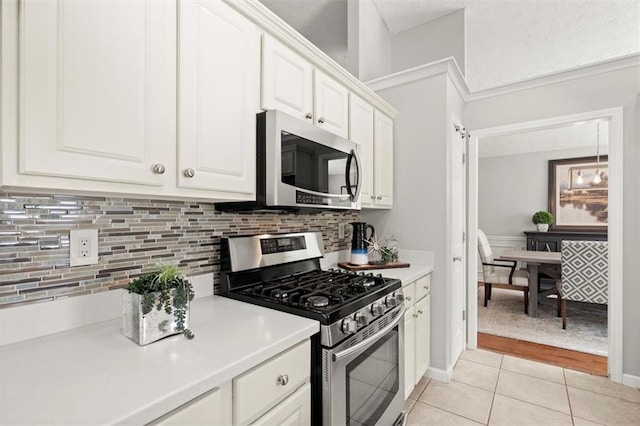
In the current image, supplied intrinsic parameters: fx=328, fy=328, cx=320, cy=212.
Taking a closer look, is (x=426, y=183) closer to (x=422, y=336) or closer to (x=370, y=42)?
(x=422, y=336)

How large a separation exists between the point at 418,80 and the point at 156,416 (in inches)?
101

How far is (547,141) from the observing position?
17.3 ft

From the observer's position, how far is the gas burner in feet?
4.29

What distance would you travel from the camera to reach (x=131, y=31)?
99 centimetres

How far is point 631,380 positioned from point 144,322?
3196mm

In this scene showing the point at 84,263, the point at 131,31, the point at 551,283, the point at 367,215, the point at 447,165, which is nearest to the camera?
the point at 131,31

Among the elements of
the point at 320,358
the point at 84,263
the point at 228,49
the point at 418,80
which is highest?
the point at 418,80

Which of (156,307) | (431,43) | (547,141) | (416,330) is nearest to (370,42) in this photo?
(431,43)

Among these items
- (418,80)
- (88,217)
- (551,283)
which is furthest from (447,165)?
(551,283)

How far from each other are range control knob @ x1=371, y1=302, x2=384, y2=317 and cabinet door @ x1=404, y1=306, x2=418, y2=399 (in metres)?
0.47

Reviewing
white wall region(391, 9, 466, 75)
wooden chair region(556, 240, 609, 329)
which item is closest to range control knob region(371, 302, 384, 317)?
white wall region(391, 9, 466, 75)

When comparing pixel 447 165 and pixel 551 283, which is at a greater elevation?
pixel 447 165

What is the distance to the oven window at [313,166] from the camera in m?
1.49

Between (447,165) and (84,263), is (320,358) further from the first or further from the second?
(447,165)
